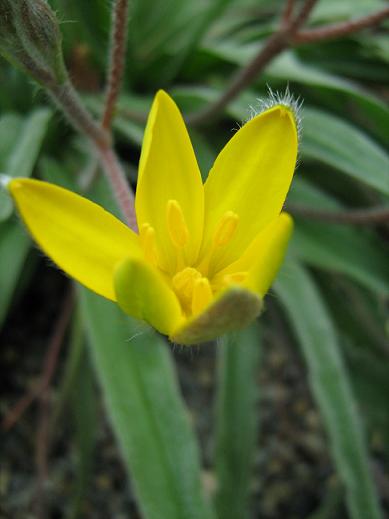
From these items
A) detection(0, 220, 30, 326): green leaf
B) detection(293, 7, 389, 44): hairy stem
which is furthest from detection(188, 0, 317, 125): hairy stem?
detection(0, 220, 30, 326): green leaf

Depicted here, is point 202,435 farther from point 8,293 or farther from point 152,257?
point 152,257

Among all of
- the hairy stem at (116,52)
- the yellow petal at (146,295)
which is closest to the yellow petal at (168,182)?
the yellow petal at (146,295)

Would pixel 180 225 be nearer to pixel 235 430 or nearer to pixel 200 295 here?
pixel 200 295

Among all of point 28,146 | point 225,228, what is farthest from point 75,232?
point 28,146

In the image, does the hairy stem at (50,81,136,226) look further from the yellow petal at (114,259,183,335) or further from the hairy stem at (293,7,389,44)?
the hairy stem at (293,7,389,44)

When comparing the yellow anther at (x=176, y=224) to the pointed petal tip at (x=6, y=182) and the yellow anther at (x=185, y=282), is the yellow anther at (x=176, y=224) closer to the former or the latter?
the yellow anther at (x=185, y=282)

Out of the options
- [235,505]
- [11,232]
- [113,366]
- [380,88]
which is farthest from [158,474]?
[380,88]
